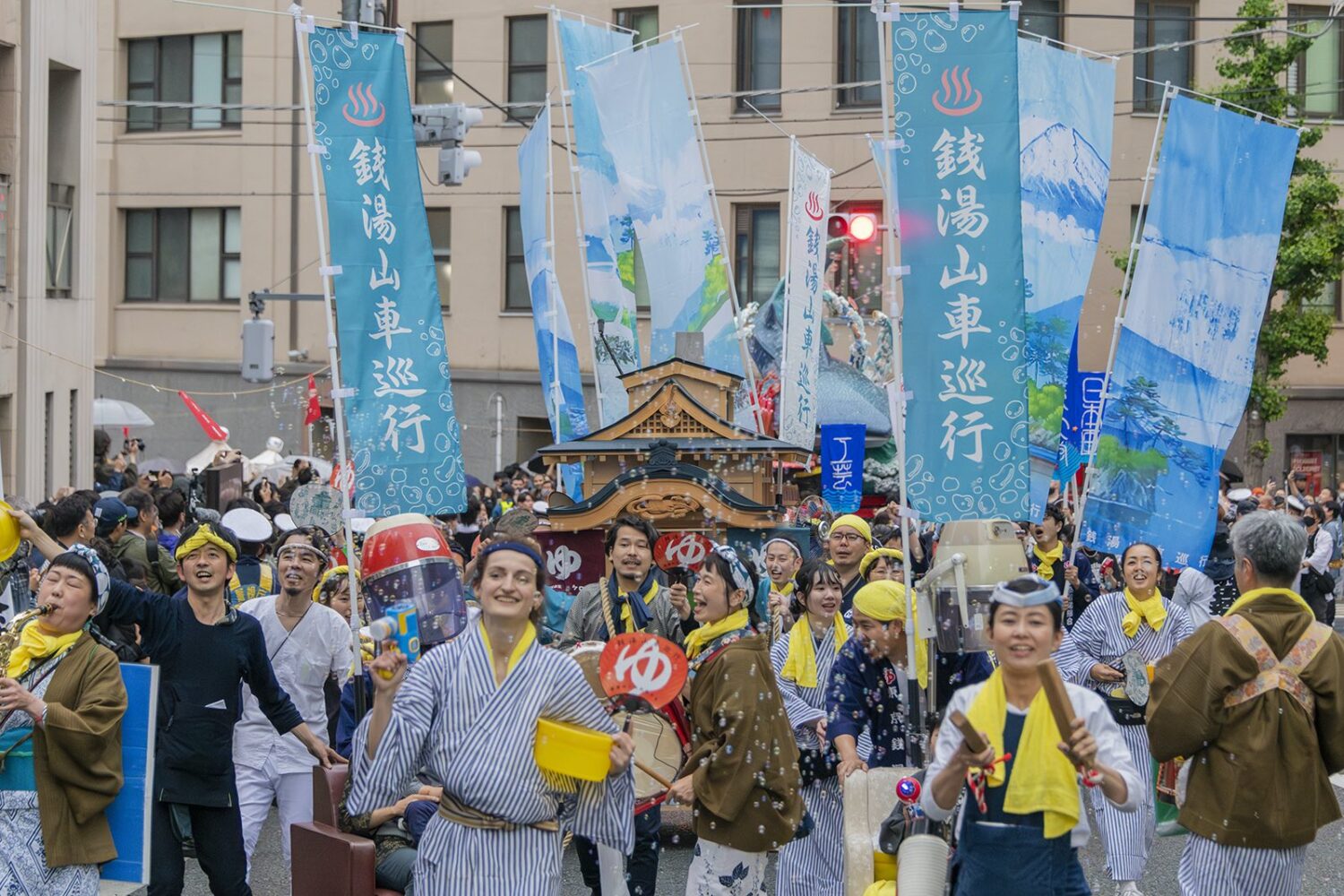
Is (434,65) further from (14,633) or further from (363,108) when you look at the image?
(14,633)

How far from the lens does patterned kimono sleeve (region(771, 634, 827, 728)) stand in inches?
280

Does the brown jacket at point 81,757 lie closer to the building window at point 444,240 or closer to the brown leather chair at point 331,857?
the brown leather chair at point 331,857

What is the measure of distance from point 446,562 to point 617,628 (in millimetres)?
1119

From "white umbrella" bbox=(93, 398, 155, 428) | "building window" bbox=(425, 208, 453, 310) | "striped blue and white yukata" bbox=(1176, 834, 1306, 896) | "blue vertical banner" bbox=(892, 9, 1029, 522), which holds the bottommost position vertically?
"striped blue and white yukata" bbox=(1176, 834, 1306, 896)

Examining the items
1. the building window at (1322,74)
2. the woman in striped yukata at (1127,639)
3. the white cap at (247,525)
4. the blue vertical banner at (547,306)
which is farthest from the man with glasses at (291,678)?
the building window at (1322,74)

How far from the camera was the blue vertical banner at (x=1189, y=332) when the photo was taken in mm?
9711

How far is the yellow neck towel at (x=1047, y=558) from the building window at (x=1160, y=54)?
718 inches

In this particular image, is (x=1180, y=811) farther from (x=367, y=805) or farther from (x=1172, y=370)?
(x=1172, y=370)

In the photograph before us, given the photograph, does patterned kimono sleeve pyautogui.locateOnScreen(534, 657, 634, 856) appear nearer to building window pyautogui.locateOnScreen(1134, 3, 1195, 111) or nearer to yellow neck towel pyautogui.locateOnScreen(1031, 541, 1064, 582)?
yellow neck towel pyautogui.locateOnScreen(1031, 541, 1064, 582)

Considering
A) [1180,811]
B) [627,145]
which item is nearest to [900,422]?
[1180,811]

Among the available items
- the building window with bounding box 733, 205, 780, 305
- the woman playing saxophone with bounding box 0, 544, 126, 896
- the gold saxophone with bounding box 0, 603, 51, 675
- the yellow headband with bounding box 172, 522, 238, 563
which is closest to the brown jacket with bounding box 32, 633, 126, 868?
the woman playing saxophone with bounding box 0, 544, 126, 896

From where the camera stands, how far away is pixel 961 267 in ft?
24.2

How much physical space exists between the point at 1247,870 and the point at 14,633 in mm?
3944

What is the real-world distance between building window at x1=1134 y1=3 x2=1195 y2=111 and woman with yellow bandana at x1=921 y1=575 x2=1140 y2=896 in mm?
24762
